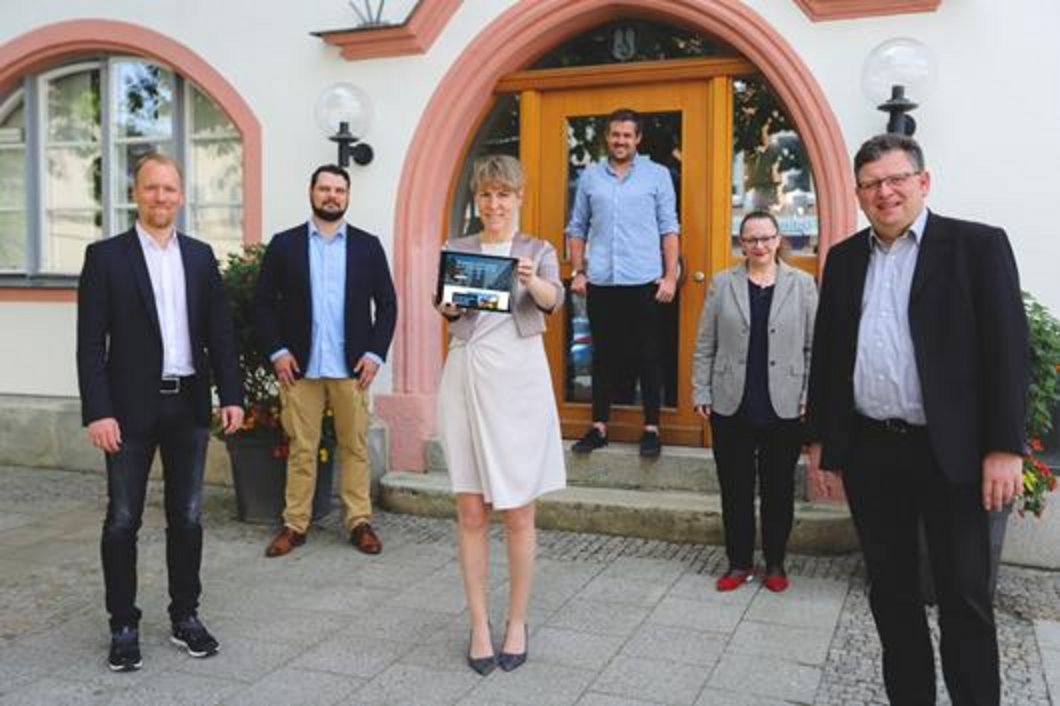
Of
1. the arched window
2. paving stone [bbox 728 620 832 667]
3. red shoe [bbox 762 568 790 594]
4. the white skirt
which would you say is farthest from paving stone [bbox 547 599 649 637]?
the arched window

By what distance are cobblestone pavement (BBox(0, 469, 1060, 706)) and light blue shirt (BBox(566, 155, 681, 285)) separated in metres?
1.47

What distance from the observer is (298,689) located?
3680mm

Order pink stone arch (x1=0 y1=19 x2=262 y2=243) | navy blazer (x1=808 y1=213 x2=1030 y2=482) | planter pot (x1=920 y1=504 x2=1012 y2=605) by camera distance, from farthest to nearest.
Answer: pink stone arch (x1=0 y1=19 x2=262 y2=243), planter pot (x1=920 y1=504 x2=1012 y2=605), navy blazer (x1=808 y1=213 x2=1030 y2=482)

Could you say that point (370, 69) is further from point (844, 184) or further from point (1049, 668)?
point (1049, 668)

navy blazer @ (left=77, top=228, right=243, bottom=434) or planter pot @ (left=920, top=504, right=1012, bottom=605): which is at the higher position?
navy blazer @ (left=77, top=228, right=243, bottom=434)

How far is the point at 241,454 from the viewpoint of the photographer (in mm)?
5961

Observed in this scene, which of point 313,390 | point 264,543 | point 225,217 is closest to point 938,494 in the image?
point 313,390

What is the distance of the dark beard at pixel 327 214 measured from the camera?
5.38m

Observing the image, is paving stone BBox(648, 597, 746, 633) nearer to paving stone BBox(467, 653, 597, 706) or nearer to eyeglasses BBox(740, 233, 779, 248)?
paving stone BBox(467, 653, 597, 706)

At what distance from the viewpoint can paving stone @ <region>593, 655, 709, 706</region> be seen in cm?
364

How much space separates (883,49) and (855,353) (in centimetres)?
275

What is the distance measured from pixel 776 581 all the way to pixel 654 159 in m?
2.73

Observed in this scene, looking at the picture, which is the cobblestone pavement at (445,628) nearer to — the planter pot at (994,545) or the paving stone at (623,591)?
the paving stone at (623,591)

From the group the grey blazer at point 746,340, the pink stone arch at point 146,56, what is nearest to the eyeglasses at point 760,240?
the grey blazer at point 746,340
